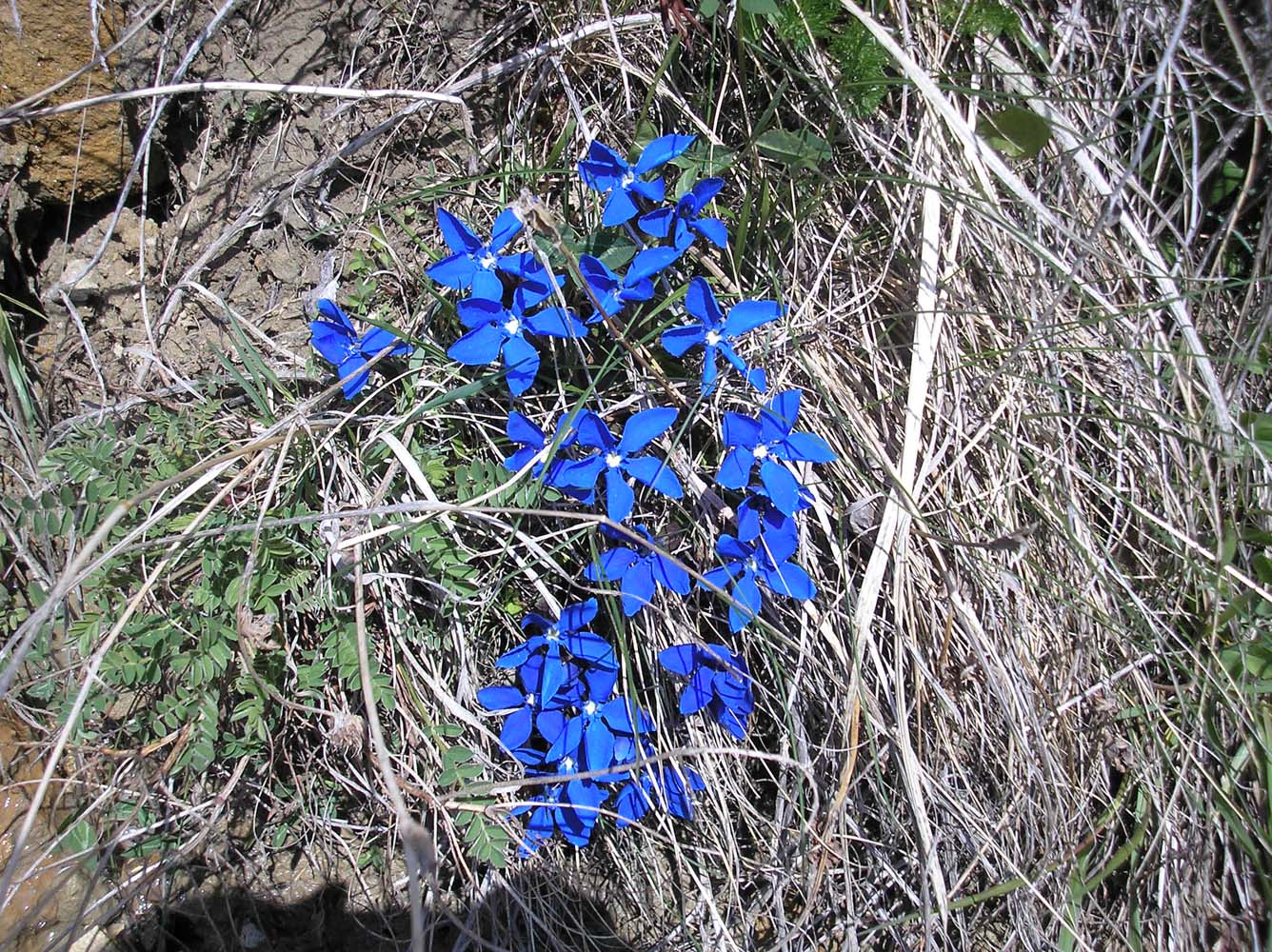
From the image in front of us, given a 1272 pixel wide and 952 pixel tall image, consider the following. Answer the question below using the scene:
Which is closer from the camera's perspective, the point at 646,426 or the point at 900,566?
the point at 646,426

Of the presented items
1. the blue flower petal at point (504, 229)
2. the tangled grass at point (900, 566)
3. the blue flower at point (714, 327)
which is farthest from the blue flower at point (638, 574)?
the blue flower petal at point (504, 229)

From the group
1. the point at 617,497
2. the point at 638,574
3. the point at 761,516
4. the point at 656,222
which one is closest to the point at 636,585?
the point at 638,574

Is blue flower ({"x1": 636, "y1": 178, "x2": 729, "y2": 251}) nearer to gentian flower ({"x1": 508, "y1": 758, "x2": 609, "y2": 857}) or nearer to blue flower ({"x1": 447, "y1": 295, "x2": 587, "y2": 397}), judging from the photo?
blue flower ({"x1": 447, "y1": 295, "x2": 587, "y2": 397})

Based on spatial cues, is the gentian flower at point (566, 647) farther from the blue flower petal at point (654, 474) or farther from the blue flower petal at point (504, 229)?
the blue flower petal at point (504, 229)

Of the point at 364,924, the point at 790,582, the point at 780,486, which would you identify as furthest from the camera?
the point at 364,924

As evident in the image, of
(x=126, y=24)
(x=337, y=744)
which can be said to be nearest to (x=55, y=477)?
(x=337, y=744)

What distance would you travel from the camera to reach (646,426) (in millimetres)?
1909

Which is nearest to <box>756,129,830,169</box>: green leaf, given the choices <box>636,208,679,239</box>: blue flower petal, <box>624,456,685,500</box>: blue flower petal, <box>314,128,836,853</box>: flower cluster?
<box>314,128,836,853</box>: flower cluster

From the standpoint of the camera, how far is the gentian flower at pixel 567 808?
2.03 meters

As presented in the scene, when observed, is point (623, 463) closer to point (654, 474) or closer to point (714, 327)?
point (654, 474)

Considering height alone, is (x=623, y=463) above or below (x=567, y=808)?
above

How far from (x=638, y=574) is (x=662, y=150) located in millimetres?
915

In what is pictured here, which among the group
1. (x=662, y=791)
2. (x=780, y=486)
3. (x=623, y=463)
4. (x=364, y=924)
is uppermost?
(x=623, y=463)

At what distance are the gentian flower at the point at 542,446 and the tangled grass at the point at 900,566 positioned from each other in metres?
0.06
